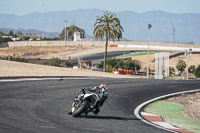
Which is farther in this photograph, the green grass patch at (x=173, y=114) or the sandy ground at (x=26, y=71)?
the sandy ground at (x=26, y=71)

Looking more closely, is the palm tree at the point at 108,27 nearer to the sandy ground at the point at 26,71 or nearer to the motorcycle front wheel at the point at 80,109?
the sandy ground at the point at 26,71

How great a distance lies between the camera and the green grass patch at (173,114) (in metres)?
13.8

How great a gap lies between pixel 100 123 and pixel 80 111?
0.92 metres

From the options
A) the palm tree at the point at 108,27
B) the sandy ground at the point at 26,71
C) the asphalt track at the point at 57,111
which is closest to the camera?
the asphalt track at the point at 57,111

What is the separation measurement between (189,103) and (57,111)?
10.7 metres

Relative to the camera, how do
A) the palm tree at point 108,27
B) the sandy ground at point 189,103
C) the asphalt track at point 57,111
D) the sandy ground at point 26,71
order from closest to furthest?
the asphalt track at point 57,111 < the sandy ground at point 189,103 < the sandy ground at point 26,71 < the palm tree at point 108,27

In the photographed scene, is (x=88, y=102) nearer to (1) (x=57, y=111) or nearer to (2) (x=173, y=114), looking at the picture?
(1) (x=57, y=111)

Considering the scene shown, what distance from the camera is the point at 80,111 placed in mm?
12602

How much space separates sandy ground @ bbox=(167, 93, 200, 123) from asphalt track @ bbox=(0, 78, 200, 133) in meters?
1.74

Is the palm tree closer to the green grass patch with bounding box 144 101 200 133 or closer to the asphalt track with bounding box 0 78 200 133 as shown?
the asphalt track with bounding box 0 78 200 133

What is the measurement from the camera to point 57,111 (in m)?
14.0

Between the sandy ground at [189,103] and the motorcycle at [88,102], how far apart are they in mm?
5221

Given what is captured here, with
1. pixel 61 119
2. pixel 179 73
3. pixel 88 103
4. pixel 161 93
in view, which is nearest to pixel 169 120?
pixel 88 103

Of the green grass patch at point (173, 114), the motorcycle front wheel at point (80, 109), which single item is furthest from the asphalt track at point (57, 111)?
the green grass patch at point (173, 114)
